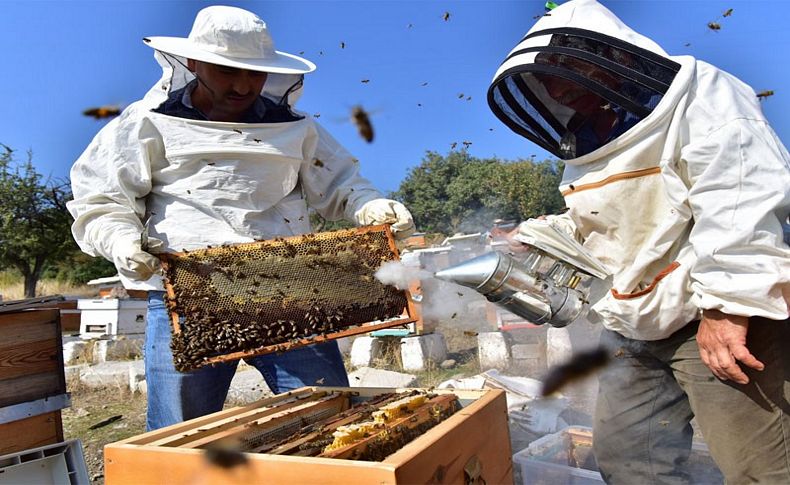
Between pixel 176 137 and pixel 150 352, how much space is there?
41.1 inches

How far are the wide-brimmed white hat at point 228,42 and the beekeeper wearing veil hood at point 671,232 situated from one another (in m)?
1.17

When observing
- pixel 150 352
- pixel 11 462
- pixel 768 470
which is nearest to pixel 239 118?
pixel 150 352

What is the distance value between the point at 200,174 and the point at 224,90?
44 cm

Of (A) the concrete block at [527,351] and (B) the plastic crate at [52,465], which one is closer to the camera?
(B) the plastic crate at [52,465]

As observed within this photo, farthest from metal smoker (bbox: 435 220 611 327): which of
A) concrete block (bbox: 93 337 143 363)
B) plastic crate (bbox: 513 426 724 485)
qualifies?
concrete block (bbox: 93 337 143 363)

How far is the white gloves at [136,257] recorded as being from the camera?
7.87ft

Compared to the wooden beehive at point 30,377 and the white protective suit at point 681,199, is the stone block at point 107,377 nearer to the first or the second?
the wooden beehive at point 30,377

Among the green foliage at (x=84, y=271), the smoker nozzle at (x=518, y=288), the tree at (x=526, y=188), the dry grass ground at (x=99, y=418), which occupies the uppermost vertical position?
the tree at (x=526, y=188)

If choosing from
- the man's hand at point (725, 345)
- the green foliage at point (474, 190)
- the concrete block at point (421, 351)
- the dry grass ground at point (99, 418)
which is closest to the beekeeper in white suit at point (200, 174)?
the man's hand at point (725, 345)

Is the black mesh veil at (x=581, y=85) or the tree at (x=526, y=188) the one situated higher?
the tree at (x=526, y=188)

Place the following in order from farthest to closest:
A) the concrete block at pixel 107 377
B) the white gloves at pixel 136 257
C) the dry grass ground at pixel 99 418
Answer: the concrete block at pixel 107 377
the dry grass ground at pixel 99 418
the white gloves at pixel 136 257

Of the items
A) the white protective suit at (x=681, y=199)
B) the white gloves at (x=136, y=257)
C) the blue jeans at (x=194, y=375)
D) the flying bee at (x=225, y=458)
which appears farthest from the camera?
the blue jeans at (x=194, y=375)

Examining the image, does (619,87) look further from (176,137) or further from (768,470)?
(176,137)

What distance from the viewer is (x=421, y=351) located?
7.32 m
